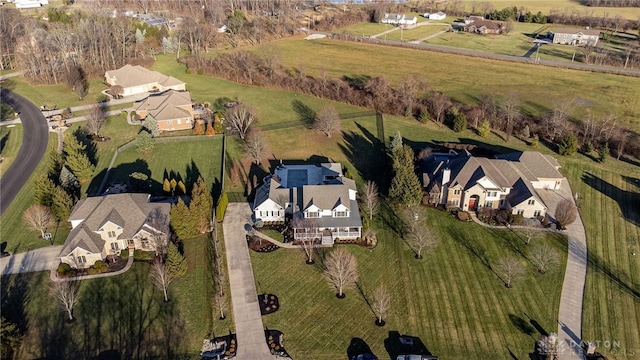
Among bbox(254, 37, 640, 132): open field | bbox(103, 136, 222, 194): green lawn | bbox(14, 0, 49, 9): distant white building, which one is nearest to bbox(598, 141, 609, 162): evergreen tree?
bbox(254, 37, 640, 132): open field

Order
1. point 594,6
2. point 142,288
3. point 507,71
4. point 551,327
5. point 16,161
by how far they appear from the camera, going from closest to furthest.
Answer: point 551,327 < point 142,288 < point 16,161 < point 507,71 < point 594,6

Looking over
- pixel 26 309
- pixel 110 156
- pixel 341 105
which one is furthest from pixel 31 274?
pixel 341 105

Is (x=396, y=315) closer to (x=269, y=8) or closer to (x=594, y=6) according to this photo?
(x=269, y=8)

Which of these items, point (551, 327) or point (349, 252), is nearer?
point (551, 327)

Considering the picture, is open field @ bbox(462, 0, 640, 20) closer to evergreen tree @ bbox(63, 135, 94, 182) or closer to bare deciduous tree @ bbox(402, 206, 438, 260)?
bare deciduous tree @ bbox(402, 206, 438, 260)

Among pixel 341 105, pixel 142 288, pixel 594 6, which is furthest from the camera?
pixel 594 6

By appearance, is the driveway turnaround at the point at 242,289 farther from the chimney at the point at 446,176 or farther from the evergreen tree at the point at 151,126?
the evergreen tree at the point at 151,126

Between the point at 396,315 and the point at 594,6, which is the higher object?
the point at 594,6

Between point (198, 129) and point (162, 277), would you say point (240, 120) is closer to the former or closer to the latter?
point (198, 129)
